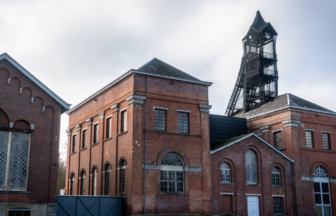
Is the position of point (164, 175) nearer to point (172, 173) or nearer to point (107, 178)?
point (172, 173)

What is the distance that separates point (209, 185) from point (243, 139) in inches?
190

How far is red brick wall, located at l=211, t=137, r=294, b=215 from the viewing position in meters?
29.5

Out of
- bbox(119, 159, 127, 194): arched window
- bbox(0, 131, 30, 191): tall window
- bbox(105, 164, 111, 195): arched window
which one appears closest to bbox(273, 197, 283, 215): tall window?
bbox(119, 159, 127, 194): arched window

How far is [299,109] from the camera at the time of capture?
34625mm

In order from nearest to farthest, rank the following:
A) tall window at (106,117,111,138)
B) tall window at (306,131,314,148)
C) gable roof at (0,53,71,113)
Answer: gable roof at (0,53,71,113) → tall window at (106,117,111,138) → tall window at (306,131,314,148)

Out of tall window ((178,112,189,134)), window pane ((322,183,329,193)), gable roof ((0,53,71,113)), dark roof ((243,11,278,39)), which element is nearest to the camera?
gable roof ((0,53,71,113))

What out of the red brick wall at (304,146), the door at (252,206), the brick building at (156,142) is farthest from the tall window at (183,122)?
the red brick wall at (304,146)

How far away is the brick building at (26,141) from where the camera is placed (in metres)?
21.4

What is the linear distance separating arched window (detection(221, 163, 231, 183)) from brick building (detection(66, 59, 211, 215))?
5.51 feet

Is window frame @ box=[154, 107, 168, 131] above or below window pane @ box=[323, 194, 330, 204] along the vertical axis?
above

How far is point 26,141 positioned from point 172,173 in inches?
389

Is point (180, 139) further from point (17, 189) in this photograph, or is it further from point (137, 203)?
point (17, 189)

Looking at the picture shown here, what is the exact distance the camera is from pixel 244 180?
100 feet

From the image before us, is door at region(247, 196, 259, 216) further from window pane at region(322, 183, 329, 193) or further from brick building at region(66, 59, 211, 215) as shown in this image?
window pane at region(322, 183, 329, 193)
